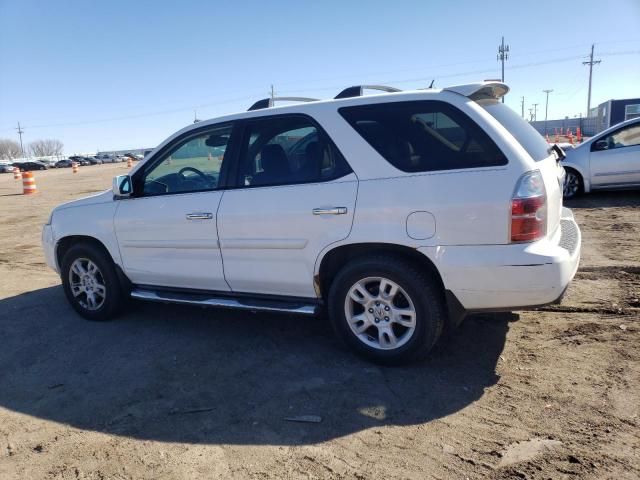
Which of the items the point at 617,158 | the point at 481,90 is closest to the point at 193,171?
the point at 481,90

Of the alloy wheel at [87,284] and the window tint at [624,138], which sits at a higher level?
the window tint at [624,138]

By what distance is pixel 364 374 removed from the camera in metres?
3.69

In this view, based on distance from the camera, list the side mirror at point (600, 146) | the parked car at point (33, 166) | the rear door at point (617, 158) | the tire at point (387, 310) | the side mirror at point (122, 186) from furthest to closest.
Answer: the parked car at point (33, 166) < the side mirror at point (600, 146) < the rear door at point (617, 158) < the side mirror at point (122, 186) < the tire at point (387, 310)

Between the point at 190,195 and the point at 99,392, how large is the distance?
170 centimetres

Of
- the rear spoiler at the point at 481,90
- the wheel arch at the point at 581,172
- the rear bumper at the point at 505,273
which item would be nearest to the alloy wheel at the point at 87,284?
the rear bumper at the point at 505,273

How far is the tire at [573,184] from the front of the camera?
34.4 feet

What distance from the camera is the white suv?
3299 millimetres

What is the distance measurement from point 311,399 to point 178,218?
6.45 ft

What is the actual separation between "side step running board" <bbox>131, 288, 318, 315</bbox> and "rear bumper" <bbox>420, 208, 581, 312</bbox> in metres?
1.12

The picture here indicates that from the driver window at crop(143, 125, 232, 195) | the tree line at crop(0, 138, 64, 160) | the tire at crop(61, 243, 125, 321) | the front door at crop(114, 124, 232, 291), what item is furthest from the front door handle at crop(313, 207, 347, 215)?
the tree line at crop(0, 138, 64, 160)

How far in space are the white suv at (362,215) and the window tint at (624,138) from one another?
691cm

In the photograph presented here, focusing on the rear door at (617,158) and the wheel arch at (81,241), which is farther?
the rear door at (617,158)

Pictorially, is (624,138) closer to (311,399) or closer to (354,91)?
(354,91)

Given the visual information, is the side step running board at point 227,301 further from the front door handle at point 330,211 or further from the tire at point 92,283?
the front door handle at point 330,211
